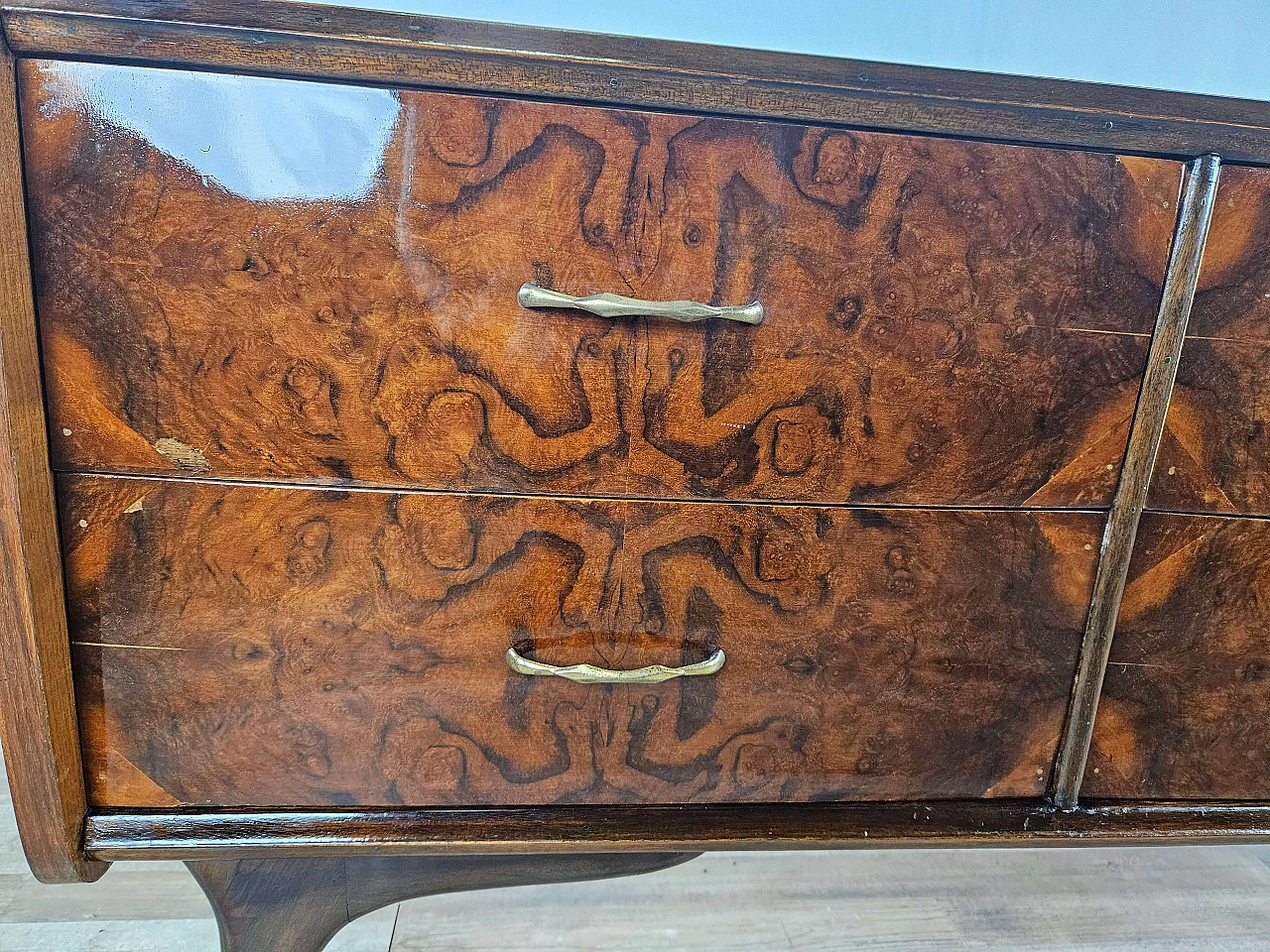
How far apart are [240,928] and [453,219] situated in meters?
0.58

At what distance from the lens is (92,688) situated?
0.51 metres

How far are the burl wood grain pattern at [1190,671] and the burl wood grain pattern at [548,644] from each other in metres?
0.05

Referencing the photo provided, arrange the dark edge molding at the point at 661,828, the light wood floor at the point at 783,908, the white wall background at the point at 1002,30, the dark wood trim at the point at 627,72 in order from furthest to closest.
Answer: the white wall background at the point at 1002,30, the light wood floor at the point at 783,908, the dark edge molding at the point at 661,828, the dark wood trim at the point at 627,72

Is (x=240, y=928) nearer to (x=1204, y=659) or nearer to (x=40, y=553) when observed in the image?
(x=40, y=553)

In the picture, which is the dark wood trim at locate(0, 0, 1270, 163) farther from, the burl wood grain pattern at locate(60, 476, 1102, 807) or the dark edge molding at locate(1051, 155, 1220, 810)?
the burl wood grain pattern at locate(60, 476, 1102, 807)

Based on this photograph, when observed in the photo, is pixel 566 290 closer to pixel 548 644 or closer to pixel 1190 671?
pixel 548 644

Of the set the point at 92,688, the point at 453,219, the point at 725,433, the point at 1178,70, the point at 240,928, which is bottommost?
the point at 240,928

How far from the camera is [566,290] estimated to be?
1.59 ft

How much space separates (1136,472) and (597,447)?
15.6 inches

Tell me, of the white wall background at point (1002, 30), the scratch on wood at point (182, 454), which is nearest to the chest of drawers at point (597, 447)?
the scratch on wood at point (182, 454)

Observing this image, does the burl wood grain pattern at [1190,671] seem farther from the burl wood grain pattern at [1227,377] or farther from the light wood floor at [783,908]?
the light wood floor at [783,908]

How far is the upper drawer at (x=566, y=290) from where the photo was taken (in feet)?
1.48

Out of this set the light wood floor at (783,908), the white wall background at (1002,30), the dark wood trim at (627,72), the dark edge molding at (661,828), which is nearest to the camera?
the dark wood trim at (627,72)

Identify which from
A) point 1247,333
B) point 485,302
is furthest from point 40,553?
point 1247,333
